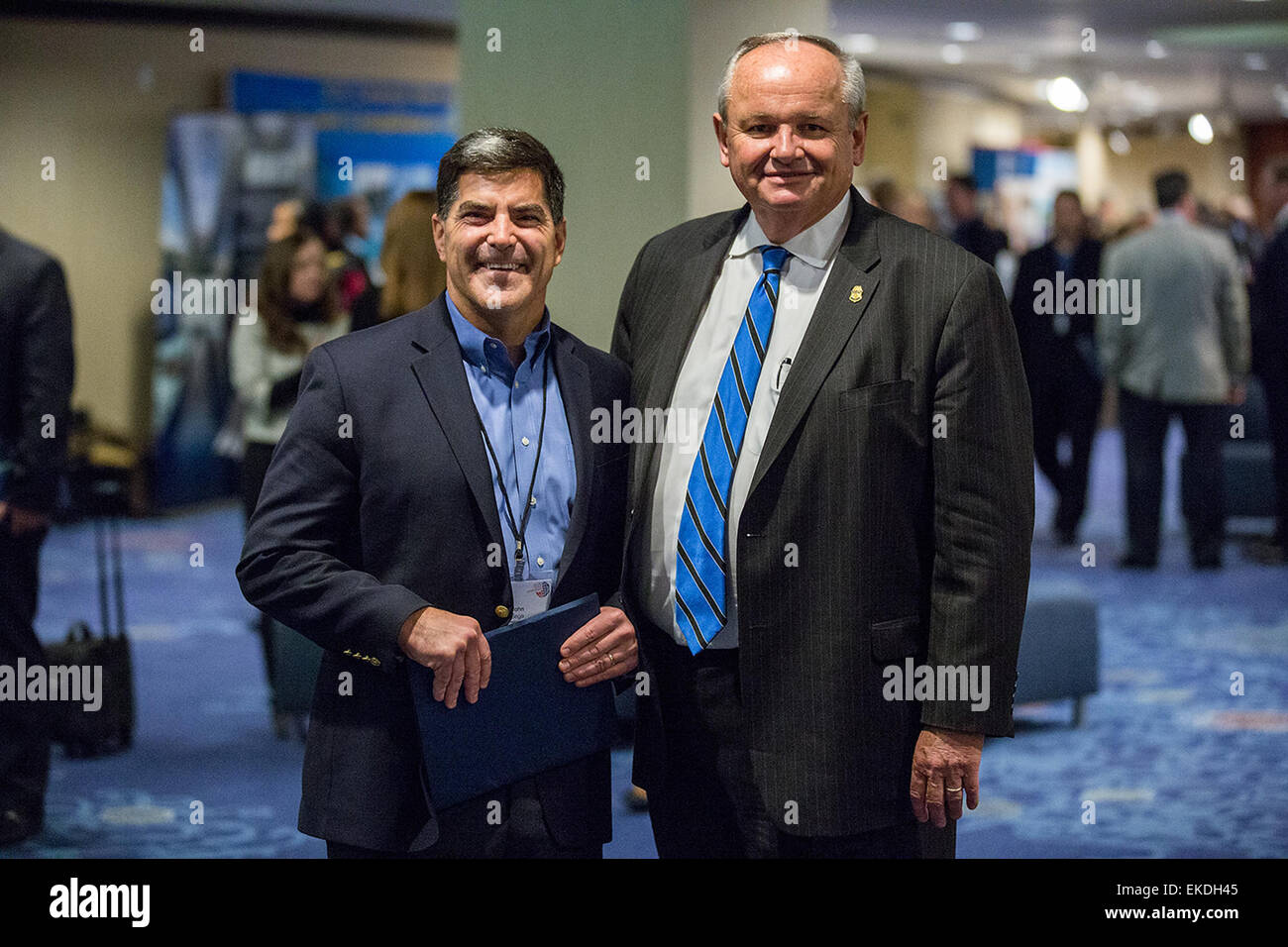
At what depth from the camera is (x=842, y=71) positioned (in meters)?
2.24

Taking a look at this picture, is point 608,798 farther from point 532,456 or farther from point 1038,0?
point 1038,0

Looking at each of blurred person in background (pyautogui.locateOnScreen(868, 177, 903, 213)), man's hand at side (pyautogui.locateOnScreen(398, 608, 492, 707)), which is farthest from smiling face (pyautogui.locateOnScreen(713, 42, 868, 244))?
blurred person in background (pyautogui.locateOnScreen(868, 177, 903, 213))

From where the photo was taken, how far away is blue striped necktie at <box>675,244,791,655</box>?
2.25 m

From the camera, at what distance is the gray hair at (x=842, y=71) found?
7.32 ft

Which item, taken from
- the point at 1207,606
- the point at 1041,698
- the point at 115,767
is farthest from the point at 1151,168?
the point at 115,767

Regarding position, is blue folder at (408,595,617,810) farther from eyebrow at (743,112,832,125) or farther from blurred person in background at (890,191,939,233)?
blurred person in background at (890,191,939,233)

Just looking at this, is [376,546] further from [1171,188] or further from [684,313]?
[1171,188]

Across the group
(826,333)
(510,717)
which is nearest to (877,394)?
(826,333)

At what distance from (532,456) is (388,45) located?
32.8ft

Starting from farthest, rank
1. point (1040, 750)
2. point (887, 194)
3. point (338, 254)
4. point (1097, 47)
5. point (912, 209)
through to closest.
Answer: point (1097, 47)
point (912, 209)
point (887, 194)
point (338, 254)
point (1040, 750)

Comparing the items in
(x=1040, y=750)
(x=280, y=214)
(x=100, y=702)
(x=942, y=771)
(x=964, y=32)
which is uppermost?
(x=964, y=32)

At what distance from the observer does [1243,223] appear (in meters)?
12.1

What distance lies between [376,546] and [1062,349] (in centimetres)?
678

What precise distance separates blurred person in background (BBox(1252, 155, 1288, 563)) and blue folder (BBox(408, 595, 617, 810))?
6.78m
